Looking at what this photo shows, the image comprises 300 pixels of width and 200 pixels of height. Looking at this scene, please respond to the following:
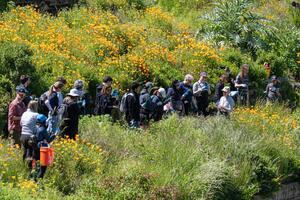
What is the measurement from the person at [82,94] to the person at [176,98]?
73.8 inches

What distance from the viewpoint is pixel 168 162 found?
12.6 meters

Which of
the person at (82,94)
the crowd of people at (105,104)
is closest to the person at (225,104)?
the crowd of people at (105,104)

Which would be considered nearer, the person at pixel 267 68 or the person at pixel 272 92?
the person at pixel 272 92

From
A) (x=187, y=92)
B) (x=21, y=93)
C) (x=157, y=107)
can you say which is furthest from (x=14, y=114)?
(x=187, y=92)

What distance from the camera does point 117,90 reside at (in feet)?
53.1

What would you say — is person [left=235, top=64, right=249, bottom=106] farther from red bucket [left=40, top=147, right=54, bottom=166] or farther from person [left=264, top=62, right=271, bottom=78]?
red bucket [left=40, top=147, right=54, bottom=166]

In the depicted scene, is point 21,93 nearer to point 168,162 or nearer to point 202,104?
point 168,162

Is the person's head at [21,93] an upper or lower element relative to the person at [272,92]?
upper

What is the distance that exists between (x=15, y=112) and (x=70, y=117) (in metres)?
0.98

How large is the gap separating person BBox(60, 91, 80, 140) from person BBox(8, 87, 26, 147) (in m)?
0.75

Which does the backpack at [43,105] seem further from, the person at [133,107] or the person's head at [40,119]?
the person at [133,107]

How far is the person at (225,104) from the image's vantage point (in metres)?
16.5

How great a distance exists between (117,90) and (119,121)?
1.14m

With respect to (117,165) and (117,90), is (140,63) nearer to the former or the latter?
(117,90)
